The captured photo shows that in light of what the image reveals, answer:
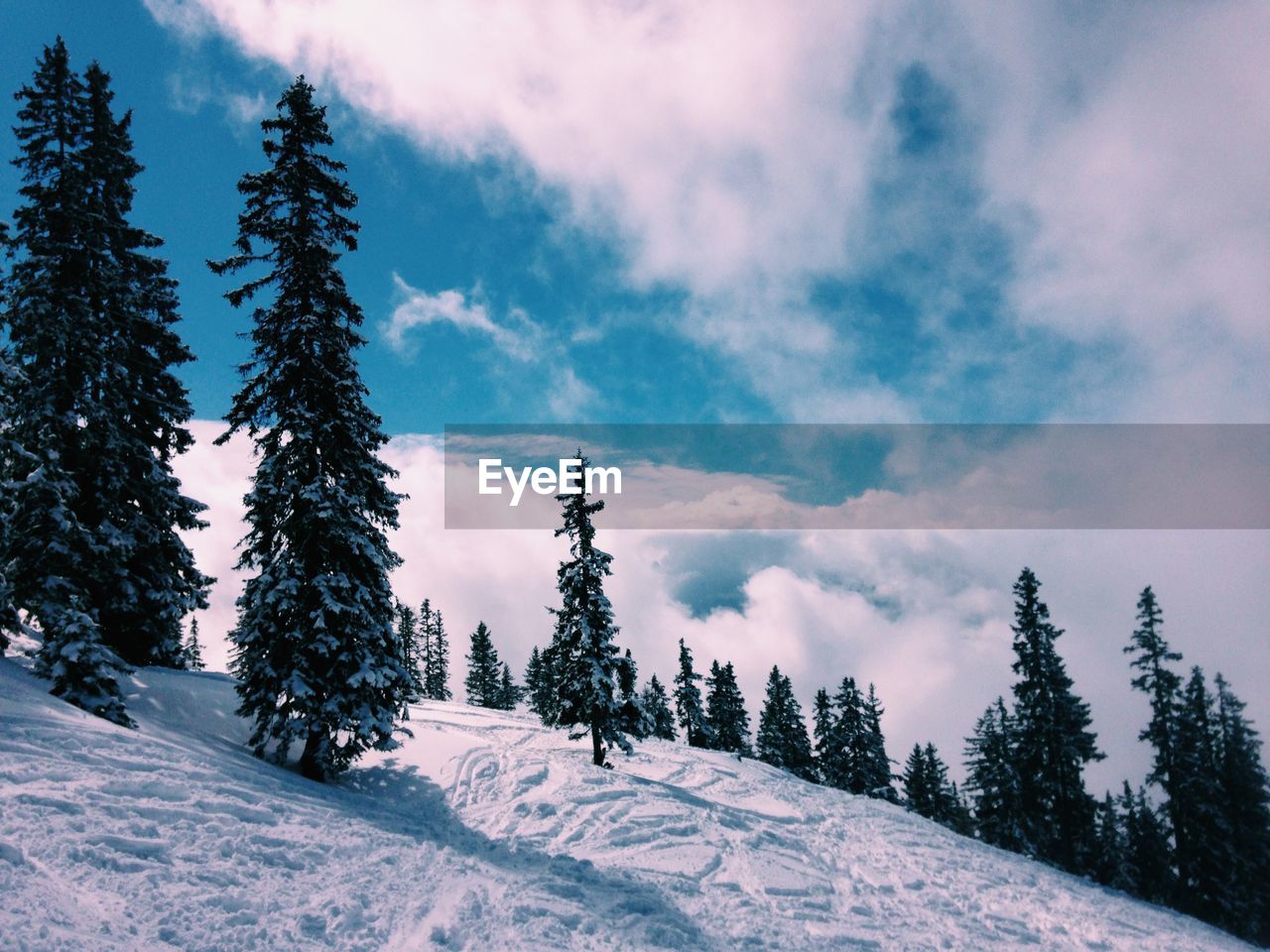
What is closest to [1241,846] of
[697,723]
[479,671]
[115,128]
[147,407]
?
[697,723]

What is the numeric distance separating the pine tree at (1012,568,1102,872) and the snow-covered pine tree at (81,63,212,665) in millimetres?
38601

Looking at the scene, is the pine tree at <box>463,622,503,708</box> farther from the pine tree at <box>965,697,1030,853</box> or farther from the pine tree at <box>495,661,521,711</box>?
the pine tree at <box>965,697,1030,853</box>

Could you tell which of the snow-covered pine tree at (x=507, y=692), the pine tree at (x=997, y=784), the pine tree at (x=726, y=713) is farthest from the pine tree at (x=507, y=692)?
the pine tree at (x=997, y=784)

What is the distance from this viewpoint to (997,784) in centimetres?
4319

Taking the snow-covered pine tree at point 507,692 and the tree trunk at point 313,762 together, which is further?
the snow-covered pine tree at point 507,692

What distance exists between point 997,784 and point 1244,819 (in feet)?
46.4

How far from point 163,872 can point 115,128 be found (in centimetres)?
2138

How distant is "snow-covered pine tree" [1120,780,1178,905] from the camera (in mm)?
31422

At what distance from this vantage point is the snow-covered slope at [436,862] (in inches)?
312

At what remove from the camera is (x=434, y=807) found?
1535 cm

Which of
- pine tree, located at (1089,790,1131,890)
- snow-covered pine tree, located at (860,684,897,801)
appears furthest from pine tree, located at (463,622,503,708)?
pine tree, located at (1089,790,1131,890)

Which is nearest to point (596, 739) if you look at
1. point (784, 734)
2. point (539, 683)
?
point (784, 734)

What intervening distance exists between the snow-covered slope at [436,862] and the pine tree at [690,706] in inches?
1310

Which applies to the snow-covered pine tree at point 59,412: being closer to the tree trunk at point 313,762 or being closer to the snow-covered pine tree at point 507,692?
the tree trunk at point 313,762
